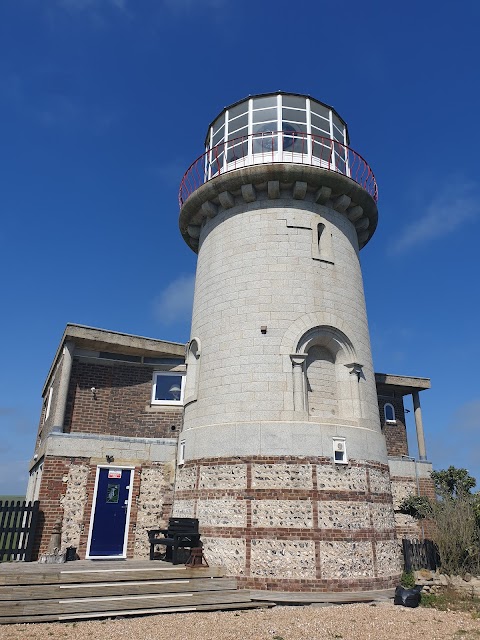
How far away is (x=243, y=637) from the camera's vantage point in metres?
7.36

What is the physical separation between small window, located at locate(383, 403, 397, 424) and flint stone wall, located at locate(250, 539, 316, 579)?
10443 mm

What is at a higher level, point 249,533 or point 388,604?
point 249,533

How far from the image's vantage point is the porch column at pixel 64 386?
13.9m

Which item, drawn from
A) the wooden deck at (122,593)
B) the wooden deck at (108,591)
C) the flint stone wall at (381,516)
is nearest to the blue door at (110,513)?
the wooden deck at (122,593)

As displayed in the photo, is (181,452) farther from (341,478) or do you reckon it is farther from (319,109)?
(319,109)

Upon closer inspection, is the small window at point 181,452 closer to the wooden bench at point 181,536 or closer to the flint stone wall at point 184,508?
the flint stone wall at point 184,508

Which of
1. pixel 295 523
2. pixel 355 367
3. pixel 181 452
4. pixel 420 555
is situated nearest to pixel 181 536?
pixel 181 452

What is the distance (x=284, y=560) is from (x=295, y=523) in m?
0.79

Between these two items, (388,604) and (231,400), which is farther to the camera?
(231,400)

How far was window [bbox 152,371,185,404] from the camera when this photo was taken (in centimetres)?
1580

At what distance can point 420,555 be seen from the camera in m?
12.7

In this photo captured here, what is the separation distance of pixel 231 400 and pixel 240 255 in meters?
4.20

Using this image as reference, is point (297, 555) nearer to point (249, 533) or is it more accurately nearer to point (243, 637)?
point (249, 533)

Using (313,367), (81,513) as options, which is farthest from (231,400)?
(81,513)
